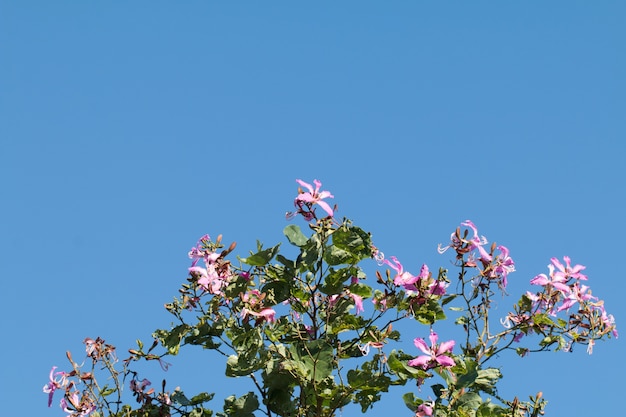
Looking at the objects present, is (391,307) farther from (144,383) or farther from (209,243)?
(144,383)

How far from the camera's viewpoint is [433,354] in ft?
12.1

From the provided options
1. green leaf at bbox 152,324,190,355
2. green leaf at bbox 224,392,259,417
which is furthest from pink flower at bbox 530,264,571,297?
green leaf at bbox 152,324,190,355

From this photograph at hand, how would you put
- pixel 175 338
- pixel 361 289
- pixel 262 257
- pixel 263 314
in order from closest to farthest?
pixel 263 314 → pixel 262 257 → pixel 361 289 → pixel 175 338

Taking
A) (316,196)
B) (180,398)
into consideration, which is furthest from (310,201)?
(180,398)

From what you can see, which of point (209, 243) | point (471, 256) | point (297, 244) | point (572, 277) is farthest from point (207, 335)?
point (572, 277)

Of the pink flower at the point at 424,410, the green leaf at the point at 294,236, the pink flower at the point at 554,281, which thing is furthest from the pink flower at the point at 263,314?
the pink flower at the point at 554,281

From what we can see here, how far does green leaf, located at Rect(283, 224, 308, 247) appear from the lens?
3.55m

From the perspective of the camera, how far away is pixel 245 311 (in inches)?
139

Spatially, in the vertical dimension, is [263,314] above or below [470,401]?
above

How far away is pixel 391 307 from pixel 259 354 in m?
0.62

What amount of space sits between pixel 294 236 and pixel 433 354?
2.56ft

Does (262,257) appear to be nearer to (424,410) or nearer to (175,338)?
(175,338)

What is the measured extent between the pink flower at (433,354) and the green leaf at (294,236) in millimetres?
658

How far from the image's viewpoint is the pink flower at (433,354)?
365 cm
